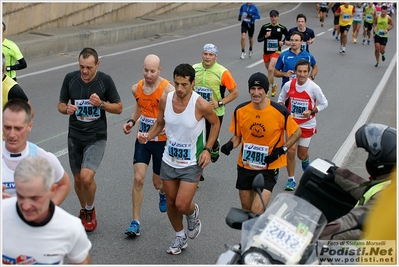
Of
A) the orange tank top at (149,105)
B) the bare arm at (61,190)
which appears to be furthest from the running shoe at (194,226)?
the bare arm at (61,190)

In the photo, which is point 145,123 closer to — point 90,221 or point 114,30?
point 90,221

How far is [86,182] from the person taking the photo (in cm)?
751

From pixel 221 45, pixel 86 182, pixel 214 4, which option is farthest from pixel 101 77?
pixel 214 4

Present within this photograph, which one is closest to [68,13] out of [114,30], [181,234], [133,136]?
[114,30]

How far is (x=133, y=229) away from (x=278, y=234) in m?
3.58

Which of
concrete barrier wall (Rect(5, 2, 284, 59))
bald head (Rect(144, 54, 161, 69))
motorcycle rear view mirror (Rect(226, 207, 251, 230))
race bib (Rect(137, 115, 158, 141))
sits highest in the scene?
motorcycle rear view mirror (Rect(226, 207, 251, 230))

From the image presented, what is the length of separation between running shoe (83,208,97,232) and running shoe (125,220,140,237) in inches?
15.9

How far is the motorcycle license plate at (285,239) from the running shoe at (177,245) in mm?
3003

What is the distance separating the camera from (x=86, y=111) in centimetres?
772

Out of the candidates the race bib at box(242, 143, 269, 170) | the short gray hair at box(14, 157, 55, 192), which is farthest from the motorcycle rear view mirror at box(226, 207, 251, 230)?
the race bib at box(242, 143, 269, 170)

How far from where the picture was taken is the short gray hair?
3932mm

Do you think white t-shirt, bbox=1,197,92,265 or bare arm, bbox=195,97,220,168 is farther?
bare arm, bbox=195,97,220,168

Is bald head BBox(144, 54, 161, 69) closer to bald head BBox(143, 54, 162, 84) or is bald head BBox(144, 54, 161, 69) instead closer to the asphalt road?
bald head BBox(143, 54, 162, 84)

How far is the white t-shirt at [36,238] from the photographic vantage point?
403 cm
